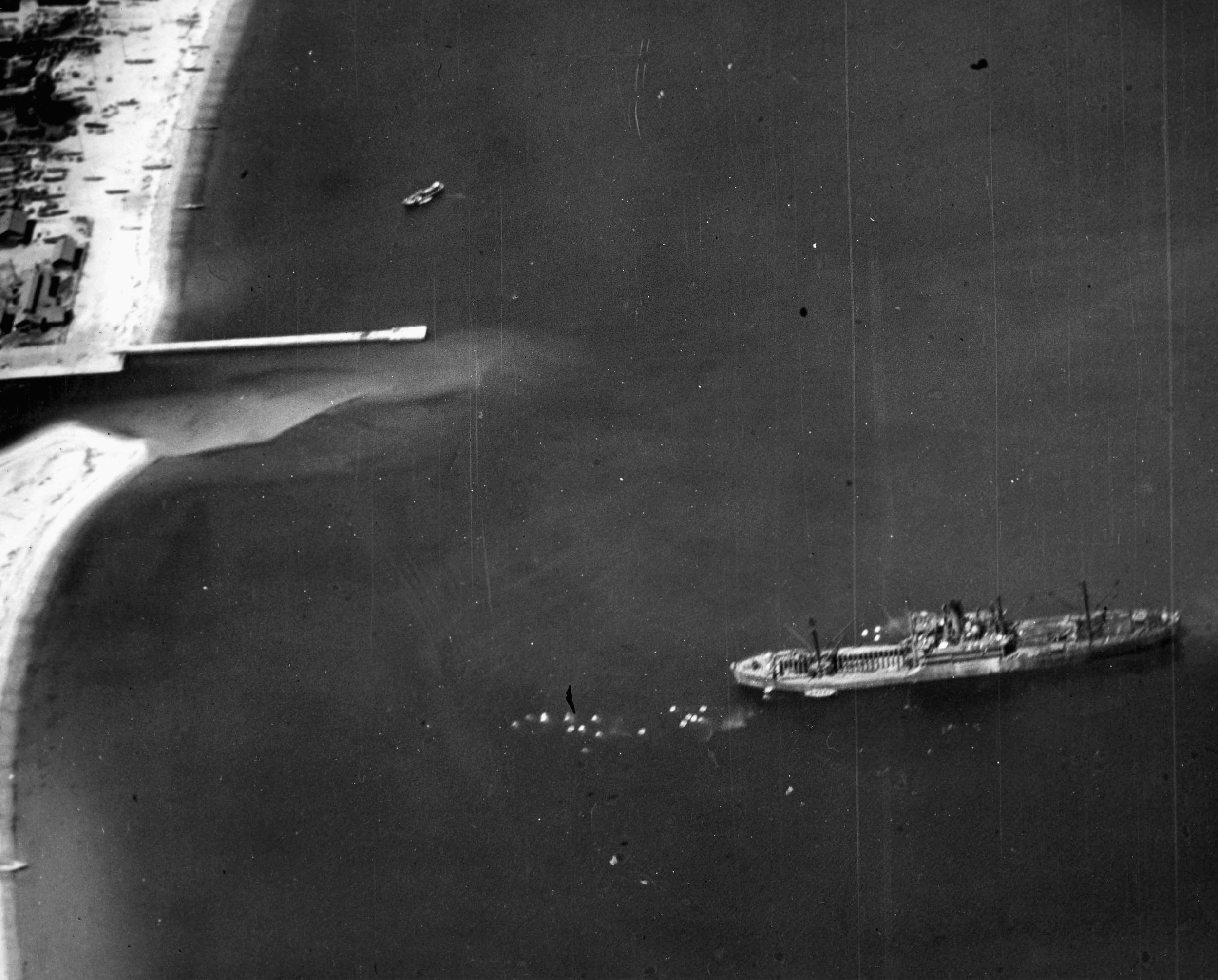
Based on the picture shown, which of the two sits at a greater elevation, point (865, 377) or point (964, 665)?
point (865, 377)

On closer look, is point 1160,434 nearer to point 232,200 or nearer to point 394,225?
point 394,225

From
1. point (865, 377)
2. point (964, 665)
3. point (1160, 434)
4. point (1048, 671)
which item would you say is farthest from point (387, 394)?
point (1160, 434)

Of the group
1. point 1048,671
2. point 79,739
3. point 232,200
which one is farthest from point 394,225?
point 1048,671

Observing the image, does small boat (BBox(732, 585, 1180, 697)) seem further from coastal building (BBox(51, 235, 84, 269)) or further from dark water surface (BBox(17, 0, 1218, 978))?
coastal building (BBox(51, 235, 84, 269))

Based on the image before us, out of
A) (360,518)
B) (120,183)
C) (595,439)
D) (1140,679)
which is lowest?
(1140,679)

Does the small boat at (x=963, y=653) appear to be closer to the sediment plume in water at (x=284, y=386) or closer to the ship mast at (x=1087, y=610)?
the ship mast at (x=1087, y=610)
